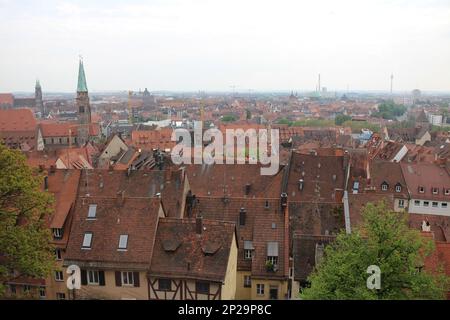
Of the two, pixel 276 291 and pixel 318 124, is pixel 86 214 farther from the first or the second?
pixel 318 124

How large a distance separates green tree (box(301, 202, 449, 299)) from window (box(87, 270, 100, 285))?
8771mm

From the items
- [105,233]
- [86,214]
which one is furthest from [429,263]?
[86,214]

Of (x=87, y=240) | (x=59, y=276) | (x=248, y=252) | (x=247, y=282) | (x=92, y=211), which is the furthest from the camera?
(x=248, y=252)

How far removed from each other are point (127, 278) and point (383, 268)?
9.90 metres

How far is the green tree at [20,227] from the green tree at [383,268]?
26.8ft

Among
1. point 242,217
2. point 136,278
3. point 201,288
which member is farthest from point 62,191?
point 201,288

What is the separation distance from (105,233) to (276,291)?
25.3 ft

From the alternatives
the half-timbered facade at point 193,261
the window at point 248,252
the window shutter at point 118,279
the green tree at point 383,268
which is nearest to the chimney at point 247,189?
the window at point 248,252

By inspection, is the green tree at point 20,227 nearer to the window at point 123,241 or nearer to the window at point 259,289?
the window at point 123,241

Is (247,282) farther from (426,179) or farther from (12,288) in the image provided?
(426,179)

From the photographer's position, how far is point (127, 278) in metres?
17.1
